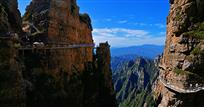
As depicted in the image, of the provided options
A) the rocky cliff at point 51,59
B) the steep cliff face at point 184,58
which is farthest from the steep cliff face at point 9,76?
the steep cliff face at point 184,58

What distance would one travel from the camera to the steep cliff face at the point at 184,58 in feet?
142

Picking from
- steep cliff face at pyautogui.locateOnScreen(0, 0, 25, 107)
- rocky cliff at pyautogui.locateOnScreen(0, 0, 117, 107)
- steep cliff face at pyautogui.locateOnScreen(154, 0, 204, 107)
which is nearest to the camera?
steep cliff face at pyautogui.locateOnScreen(154, 0, 204, 107)

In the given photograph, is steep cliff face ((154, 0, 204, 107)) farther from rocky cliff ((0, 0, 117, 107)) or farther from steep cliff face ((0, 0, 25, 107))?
rocky cliff ((0, 0, 117, 107))

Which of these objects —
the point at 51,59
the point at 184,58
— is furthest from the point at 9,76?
the point at 184,58

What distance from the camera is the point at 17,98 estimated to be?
49.2m

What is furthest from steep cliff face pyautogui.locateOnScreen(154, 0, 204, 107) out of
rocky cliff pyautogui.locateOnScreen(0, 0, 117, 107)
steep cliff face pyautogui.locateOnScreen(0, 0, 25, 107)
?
rocky cliff pyautogui.locateOnScreen(0, 0, 117, 107)

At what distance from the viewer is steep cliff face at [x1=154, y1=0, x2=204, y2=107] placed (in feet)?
142

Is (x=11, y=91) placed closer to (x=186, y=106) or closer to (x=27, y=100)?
(x=27, y=100)

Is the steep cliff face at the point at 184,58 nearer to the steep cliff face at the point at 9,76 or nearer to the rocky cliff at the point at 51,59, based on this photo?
the steep cliff face at the point at 9,76

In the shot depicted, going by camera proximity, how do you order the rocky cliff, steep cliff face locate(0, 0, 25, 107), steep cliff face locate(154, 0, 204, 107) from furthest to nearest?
the rocky cliff → steep cliff face locate(0, 0, 25, 107) → steep cliff face locate(154, 0, 204, 107)

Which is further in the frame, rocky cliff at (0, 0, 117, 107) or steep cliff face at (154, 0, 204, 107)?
rocky cliff at (0, 0, 117, 107)

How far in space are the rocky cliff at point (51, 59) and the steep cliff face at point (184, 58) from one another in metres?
19.7

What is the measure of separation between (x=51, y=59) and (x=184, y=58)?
26.3m

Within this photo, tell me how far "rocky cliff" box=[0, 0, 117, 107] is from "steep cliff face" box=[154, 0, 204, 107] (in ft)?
64.5
